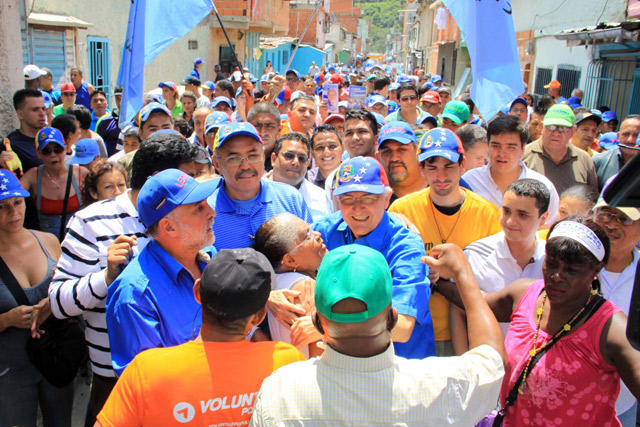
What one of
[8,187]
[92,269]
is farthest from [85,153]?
[92,269]

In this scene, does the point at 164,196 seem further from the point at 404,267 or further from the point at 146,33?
the point at 146,33

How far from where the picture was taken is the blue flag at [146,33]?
5.20 metres

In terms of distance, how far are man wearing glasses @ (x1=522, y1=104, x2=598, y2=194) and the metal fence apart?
531 centimetres

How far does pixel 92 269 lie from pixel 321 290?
168cm

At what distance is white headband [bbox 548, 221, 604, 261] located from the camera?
2.27m

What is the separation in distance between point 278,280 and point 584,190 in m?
2.49

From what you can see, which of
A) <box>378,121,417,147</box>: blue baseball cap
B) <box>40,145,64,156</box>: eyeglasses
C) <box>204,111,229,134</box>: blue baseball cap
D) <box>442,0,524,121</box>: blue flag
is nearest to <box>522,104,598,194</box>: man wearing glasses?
<box>442,0,524,121</box>: blue flag

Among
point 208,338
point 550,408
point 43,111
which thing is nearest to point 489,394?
point 550,408

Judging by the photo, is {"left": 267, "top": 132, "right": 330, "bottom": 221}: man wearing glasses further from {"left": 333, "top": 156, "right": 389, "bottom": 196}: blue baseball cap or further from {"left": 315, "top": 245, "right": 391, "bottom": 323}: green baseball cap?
{"left": 315, "top": 245, "right": 391, "bottom": 323}: green baseball cap

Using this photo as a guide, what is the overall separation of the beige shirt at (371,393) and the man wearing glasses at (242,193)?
1566mm

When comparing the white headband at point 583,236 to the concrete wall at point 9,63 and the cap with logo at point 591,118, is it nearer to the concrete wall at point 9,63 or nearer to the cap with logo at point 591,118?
the cap with logo at point 591,118

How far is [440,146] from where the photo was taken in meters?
3.24

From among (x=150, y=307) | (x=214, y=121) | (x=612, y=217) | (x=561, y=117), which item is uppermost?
(x=561, y=117)

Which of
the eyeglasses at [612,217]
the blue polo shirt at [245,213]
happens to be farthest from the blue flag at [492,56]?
the blue polo shirt at [245,213]
